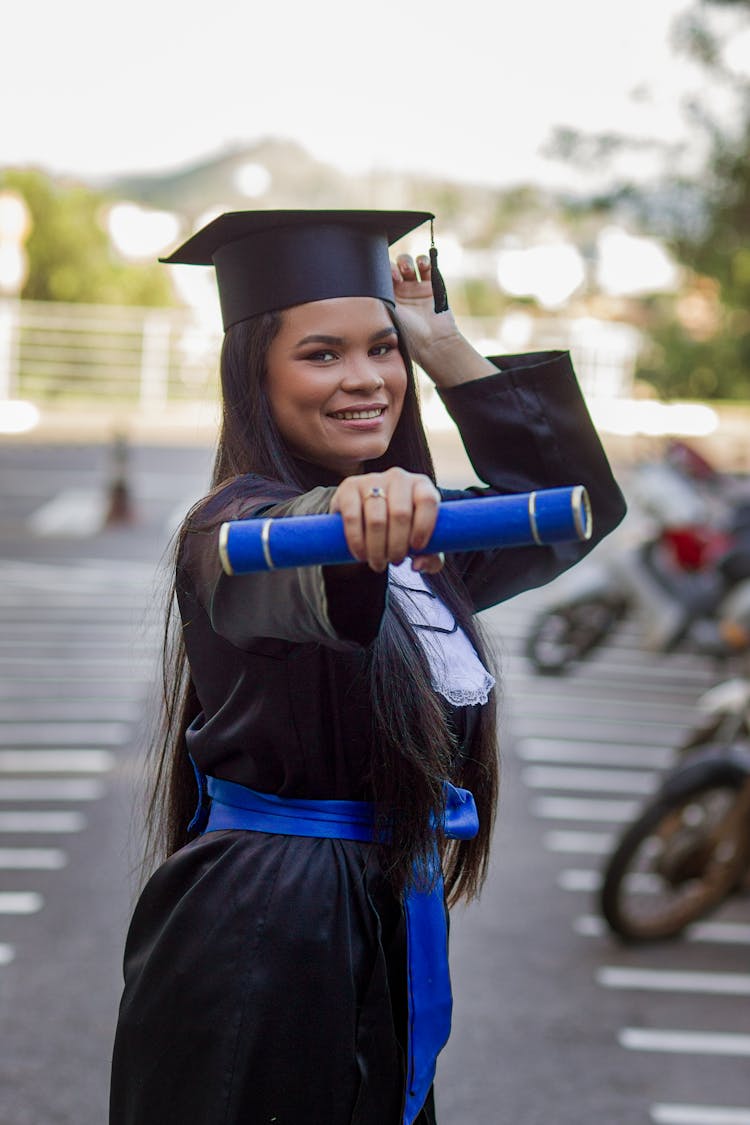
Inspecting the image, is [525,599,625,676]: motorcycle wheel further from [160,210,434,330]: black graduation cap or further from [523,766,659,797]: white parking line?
[160,210,434,330]: black graduation cap

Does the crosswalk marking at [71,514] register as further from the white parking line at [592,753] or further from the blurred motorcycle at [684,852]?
the blurred motorcycle at [684,852]

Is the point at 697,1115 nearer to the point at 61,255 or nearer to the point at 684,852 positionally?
the point at 684,852

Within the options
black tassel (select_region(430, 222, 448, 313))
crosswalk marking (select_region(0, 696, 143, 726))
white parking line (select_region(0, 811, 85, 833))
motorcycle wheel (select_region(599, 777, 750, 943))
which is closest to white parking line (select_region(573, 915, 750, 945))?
motorcycle wheel (select_region(599, 777, 750, 943))

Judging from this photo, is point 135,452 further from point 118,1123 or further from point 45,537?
point 118,1123

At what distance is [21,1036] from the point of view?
4.07 m

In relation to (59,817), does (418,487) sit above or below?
above

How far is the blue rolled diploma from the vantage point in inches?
51.0

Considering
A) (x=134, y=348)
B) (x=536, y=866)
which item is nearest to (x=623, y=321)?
(x=134, y=348)

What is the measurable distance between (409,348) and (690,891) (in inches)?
127

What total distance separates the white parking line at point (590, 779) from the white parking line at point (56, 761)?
178 cm

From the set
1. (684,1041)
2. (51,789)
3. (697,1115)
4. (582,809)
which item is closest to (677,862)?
(684,1041)

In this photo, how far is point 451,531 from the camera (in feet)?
4.42

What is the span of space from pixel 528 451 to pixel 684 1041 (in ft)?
8.50

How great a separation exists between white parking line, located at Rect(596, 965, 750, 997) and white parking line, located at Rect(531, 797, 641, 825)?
1.40 meters
